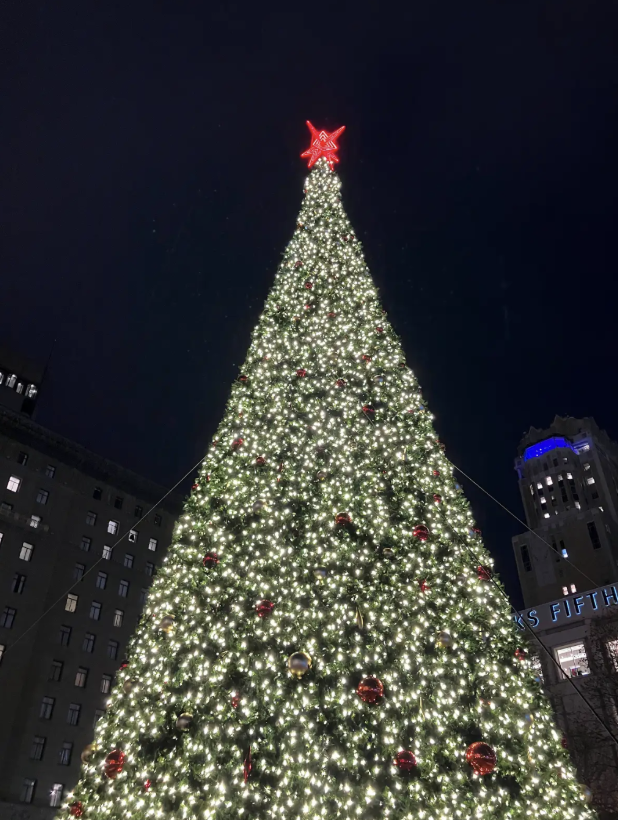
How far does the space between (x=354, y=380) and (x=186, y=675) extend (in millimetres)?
4788

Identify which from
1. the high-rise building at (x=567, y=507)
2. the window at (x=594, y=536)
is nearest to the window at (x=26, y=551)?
the high-rise building at (x=567, y=507)

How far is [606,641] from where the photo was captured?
87.7 feet

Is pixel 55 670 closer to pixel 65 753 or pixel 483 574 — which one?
pixel 65 753

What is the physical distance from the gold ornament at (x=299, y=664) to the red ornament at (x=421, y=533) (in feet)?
6.56

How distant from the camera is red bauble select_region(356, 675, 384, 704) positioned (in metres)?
5.41

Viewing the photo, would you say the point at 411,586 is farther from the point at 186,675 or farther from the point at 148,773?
the point at 148,773

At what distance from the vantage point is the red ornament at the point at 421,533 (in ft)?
22.2

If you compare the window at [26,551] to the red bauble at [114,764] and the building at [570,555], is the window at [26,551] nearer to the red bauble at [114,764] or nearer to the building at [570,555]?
the building at [570,555]

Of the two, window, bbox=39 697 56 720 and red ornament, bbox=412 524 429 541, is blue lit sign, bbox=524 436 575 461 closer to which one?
window, bbox=39 697 56 720

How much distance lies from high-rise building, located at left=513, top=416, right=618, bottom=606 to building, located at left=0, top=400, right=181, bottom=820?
39.6m

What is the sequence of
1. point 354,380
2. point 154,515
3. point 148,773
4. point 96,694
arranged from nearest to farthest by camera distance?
point 148,773 < point 354,380 < point 96,694 < point 154,515

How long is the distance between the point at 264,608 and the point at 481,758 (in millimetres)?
2610

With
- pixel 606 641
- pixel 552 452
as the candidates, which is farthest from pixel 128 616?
pixel 552 452

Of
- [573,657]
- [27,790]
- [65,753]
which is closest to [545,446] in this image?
[573,657]
